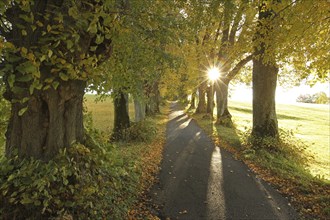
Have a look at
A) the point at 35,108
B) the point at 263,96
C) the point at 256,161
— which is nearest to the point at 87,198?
the point at 35,108

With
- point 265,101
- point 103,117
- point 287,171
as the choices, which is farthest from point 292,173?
point 103,117

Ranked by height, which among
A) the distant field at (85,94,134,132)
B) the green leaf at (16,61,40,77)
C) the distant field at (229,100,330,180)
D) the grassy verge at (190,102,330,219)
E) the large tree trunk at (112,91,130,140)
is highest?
the green leaf at (16,61,40,77)

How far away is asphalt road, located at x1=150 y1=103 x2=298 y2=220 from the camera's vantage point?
19.0 ft

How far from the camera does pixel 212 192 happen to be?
6.82 metres

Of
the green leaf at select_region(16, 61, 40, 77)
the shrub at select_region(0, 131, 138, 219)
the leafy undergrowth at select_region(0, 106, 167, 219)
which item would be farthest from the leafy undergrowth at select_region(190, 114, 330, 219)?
the green leaf at select_region(16, 61, 40, 77)

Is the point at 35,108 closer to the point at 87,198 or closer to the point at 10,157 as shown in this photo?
the point at 10,157

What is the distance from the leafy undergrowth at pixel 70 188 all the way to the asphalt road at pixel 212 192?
101 cm

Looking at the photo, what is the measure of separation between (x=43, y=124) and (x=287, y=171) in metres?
7.86

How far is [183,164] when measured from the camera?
9336 millimetres

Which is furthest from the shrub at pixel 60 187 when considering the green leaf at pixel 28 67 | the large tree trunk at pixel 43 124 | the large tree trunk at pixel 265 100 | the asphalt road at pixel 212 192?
the large tree trunk at pixel 265 100

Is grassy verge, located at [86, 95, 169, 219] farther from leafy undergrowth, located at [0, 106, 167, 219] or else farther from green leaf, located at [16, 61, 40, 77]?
green leaf, located at [16, 61, 40, 77]

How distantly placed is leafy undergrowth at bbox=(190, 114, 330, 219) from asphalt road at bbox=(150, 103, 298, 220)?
15.2 inches

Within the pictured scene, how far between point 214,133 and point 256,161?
626 centimetres

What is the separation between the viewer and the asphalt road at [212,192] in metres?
5.78
